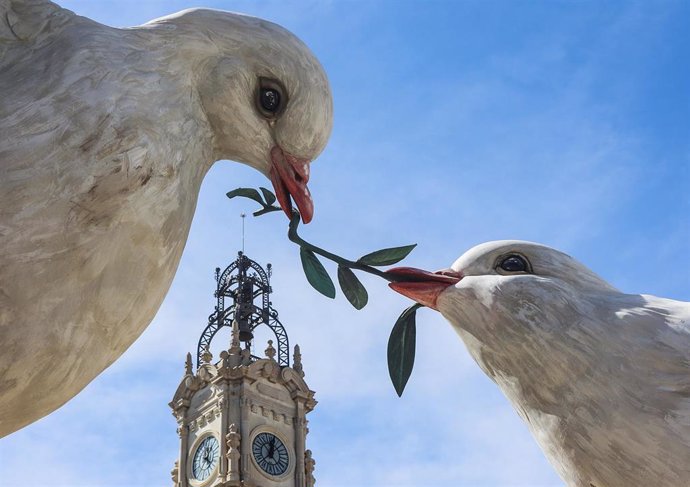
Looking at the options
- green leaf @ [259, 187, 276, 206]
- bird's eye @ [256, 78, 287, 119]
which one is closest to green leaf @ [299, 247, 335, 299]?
green leaf @ [259, 187, 276, 206]

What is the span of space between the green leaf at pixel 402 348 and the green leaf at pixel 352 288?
15 cm

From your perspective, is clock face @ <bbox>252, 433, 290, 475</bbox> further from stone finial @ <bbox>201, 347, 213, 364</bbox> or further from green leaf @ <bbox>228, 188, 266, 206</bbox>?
green leaf @ <bbox>228, 188, 266, 206</bbox>

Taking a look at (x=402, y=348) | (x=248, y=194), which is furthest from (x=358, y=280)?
(x=248, y=194)

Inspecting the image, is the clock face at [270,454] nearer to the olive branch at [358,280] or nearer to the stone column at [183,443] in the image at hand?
the stone column at [183,443]

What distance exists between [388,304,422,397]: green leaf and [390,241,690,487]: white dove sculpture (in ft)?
0.32

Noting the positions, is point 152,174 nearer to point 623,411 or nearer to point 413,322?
point 413,322

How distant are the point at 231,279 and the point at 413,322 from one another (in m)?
20.9

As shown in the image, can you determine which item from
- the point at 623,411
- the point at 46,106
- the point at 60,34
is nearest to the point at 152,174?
the point at 46,106

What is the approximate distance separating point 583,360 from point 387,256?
0.46 meters

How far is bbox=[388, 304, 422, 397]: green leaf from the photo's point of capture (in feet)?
6.19

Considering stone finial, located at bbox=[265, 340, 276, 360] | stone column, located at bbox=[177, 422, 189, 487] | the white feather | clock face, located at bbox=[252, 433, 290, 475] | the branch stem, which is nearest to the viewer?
the white feather

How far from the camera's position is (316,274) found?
70.7 inches

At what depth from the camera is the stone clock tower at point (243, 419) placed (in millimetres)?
19828

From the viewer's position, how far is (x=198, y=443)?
20.7m
